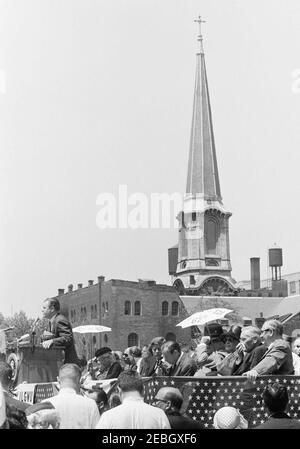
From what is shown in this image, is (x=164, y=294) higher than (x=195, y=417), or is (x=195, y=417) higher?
(x=164, y=294)

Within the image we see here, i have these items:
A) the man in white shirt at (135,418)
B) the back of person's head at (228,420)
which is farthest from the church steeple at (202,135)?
the man in white shirt at (135,418)

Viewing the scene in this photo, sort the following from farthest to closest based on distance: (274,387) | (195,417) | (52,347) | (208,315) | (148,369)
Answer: (208,315), (148,369), (52,347), (195,417), (274,387)

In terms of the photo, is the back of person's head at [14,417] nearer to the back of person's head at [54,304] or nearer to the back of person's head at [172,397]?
the back of person's head at [172,397]

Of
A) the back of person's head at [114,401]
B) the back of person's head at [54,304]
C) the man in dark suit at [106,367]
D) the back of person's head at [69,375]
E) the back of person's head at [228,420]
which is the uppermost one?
the back of person's head at [54,304]

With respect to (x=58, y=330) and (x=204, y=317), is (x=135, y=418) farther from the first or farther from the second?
(x=204, y=317)

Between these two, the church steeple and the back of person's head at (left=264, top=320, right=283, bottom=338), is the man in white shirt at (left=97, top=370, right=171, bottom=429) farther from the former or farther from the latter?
the church steeple

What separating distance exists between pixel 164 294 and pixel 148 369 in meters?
80.8

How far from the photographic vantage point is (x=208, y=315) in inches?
931

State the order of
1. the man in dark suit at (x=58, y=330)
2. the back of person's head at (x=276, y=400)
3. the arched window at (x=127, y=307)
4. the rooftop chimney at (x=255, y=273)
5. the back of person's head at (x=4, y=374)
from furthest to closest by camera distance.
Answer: the rooftop chimney at (x=255, y=273) < the arched window at (x=127, y=307) < the man in dark suit at (x=58, y=330) < the back of person's head at (x=4, y=374) < the back of person's head at (x=276, y=400)

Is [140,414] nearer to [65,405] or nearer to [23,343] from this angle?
[65,405]

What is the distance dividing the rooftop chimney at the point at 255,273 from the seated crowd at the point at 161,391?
123942 mm

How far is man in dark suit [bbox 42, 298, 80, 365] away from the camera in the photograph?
369 inches

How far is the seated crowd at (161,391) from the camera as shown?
5.91 meters
